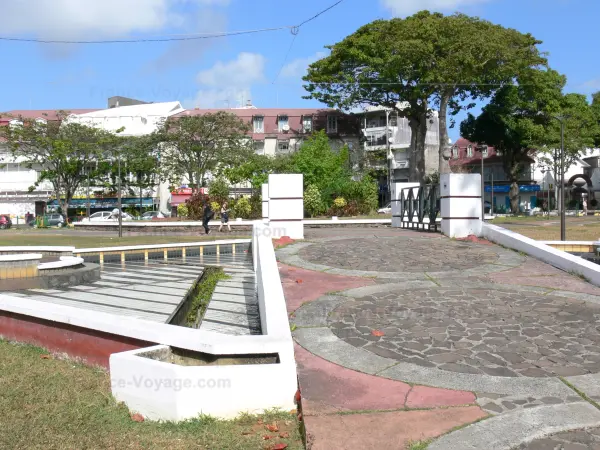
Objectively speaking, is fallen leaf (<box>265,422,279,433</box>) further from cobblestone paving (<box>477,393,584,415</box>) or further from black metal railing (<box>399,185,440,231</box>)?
black metal railing (<box>399,185,440,231</box>)

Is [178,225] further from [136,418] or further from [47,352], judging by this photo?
[136,418]

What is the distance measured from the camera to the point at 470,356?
5043 millimetres

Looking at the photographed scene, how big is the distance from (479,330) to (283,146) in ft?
161

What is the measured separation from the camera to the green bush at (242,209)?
3412 centimetres

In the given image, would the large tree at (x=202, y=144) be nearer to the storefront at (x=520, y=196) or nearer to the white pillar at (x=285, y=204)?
the storefront at (x=520, y=196)

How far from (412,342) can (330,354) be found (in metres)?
0.89

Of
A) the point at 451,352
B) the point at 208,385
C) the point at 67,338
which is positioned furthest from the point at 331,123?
the point at 208,385

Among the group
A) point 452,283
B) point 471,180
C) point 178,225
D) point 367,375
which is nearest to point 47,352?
point 367,375

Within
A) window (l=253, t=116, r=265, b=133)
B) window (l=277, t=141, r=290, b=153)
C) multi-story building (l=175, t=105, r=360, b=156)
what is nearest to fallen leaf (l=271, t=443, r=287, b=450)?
multi-story building (l=175, t=105, r=360, b=156)

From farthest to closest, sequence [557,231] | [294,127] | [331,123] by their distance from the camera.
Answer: [294,127]
[331,123]
[557,231]

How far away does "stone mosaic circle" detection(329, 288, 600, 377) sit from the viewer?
4.88 metres

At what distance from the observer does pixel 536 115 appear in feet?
149

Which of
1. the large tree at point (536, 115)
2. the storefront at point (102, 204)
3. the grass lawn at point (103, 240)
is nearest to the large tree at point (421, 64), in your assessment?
the large tree at point (536, 115)

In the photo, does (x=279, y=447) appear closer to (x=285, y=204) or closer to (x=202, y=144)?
(x=285, y=204)
